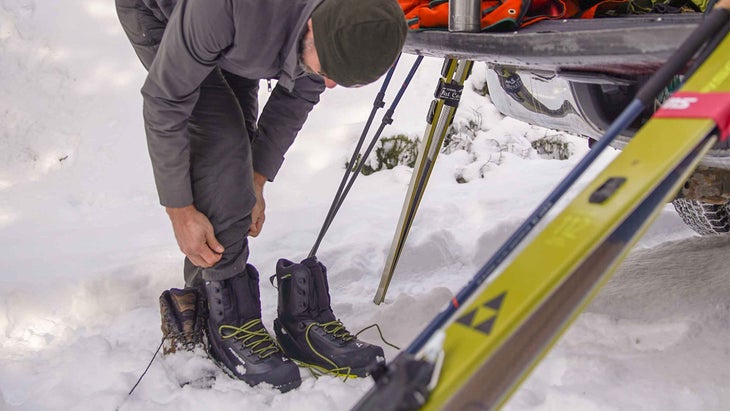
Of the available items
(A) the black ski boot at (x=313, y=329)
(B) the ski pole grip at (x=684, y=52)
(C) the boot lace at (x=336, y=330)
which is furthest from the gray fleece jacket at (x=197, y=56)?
(B) the ski pole grip at (x=684, y=52)

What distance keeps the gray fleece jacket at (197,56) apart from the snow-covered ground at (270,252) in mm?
616

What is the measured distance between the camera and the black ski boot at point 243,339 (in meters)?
1.80

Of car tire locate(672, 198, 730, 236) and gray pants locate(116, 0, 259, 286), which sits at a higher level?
gray pants locate(116, 0, 259, 286)

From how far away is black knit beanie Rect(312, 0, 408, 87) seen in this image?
56.6 inches

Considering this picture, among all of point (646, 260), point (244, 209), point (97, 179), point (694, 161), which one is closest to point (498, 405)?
point (694, 161)

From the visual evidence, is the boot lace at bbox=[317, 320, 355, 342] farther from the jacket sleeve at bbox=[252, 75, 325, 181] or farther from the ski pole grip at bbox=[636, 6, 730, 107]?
the ski pole grip at bbox=[636, 6, 730, 107]

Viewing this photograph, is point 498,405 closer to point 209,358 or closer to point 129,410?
point 129,410

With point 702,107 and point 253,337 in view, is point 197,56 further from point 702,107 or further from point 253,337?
point 702,107

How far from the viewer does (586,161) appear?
3.00 ft

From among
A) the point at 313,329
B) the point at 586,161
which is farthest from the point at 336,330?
the point at 586,161

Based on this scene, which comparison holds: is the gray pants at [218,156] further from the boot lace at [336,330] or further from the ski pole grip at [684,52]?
the ski pole grip at [684,52]

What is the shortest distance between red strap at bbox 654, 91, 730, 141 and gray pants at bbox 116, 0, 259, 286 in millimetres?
1216

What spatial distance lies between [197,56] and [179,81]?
0.08 m

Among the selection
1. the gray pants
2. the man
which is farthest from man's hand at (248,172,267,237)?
the gray pants
